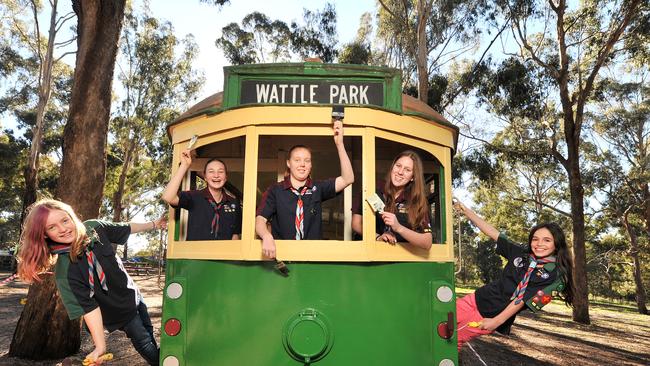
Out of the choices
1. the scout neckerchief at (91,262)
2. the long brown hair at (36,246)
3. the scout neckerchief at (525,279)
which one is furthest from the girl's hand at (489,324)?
the long brown hair at (36,246)

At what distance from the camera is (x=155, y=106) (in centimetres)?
2347

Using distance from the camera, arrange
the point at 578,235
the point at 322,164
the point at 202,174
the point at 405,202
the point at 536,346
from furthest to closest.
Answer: the point at 578,235
the point at 536,346
the point at 322,164
the point at 202,174
the point at 405,202

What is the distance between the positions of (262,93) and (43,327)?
479cm

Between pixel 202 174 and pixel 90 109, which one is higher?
pixel 90 109

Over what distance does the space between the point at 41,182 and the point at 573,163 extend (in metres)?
26.3

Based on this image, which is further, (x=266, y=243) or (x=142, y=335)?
(x=142, y=335)

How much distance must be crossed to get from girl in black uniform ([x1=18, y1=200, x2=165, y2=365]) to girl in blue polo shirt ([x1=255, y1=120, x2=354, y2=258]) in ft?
3.40

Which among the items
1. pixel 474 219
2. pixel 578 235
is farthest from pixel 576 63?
pixel 474 219

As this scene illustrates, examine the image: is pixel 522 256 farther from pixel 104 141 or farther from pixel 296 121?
pixel 104 141

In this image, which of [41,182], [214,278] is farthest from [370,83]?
[41,182]

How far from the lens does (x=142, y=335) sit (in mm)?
3535

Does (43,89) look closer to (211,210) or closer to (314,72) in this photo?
(211,210)

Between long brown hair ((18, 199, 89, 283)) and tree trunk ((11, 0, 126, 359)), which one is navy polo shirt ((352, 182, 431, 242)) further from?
tree trunk ((11, 0, 126, 359))

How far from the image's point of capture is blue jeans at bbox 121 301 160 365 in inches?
138
